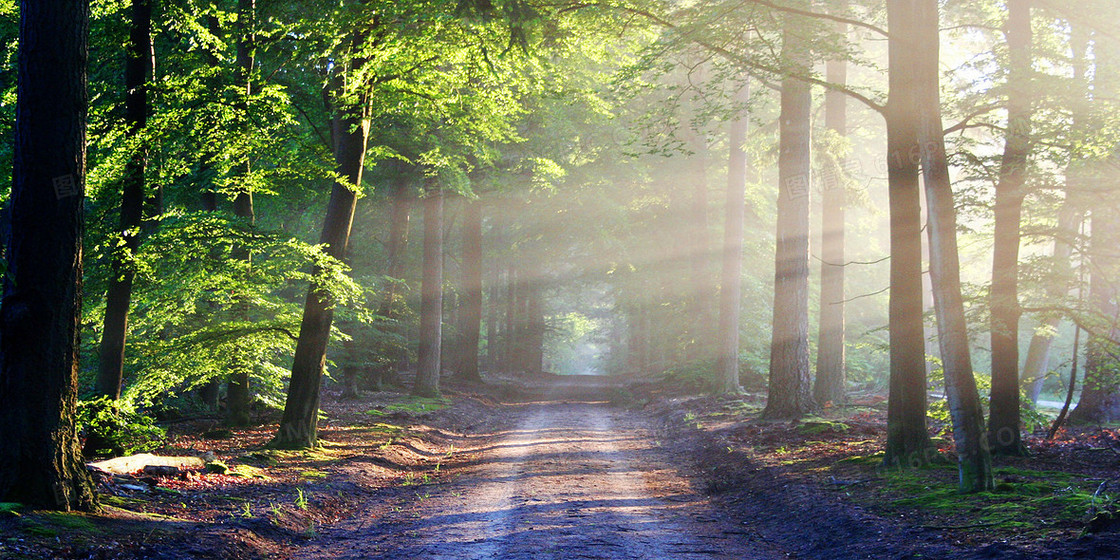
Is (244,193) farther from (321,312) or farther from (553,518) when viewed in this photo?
(553,518)

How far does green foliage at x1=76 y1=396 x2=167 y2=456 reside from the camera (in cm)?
756

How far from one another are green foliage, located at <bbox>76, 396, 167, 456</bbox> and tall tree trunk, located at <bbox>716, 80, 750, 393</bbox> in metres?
16.5

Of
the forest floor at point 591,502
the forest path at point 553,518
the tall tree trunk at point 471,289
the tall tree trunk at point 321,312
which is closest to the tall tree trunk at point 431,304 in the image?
the tall tree trunk at point 471,289

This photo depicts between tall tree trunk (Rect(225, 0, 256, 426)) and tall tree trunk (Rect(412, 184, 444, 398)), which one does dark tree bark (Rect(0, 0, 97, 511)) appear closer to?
tall tree trunk (Rect(225, 0, 256, 426))

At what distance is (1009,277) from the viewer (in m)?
10.4

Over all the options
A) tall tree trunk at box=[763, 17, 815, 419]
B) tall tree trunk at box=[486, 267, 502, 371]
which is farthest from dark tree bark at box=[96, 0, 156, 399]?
tall tree trunk at box=[486, 267, 502, 371]

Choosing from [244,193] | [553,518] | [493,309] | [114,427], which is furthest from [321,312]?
[493,309]

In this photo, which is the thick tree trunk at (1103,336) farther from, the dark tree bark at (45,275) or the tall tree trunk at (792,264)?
the dark tree bark at (45,275)

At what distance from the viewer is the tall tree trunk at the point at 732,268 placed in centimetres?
2231

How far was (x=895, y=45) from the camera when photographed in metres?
9.34

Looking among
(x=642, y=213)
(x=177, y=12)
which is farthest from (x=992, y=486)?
(x=642, y=213)

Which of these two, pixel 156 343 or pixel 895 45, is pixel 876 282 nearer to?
pixel 895 45

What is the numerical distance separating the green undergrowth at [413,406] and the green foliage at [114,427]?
7.73 meters

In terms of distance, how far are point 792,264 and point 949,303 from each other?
801 centimetres
